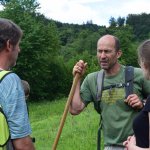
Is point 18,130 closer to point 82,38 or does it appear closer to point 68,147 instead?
point 68,147

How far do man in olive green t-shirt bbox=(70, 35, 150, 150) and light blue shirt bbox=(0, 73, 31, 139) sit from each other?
1.76 metres

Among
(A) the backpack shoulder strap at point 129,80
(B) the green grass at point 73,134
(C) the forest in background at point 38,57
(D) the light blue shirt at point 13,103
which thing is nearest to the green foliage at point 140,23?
(C) the forest in background at point 38,57

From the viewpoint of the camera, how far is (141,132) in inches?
129

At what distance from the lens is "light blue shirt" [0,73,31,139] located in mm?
3371

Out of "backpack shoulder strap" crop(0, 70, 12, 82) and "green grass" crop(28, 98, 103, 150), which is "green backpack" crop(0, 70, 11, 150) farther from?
"green grass" crop(28, 98, 103, 150)

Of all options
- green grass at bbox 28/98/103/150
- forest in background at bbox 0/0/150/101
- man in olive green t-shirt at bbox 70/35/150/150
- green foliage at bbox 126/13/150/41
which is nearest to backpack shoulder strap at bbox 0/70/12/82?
man in olive green t-shirt at bbox 70/35/150/150

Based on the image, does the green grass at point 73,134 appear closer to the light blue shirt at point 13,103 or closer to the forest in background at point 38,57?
the light blue shirt at point 13,103

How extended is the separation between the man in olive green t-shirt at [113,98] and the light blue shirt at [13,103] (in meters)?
1.76

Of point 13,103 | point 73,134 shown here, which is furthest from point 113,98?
point 73,134

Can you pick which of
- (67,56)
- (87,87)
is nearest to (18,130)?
(87,87)

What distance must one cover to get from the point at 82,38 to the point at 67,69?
35.9 meters

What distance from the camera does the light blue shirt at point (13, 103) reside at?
133 inches

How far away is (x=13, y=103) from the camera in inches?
133

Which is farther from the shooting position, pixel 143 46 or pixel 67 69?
pixel 67 69
